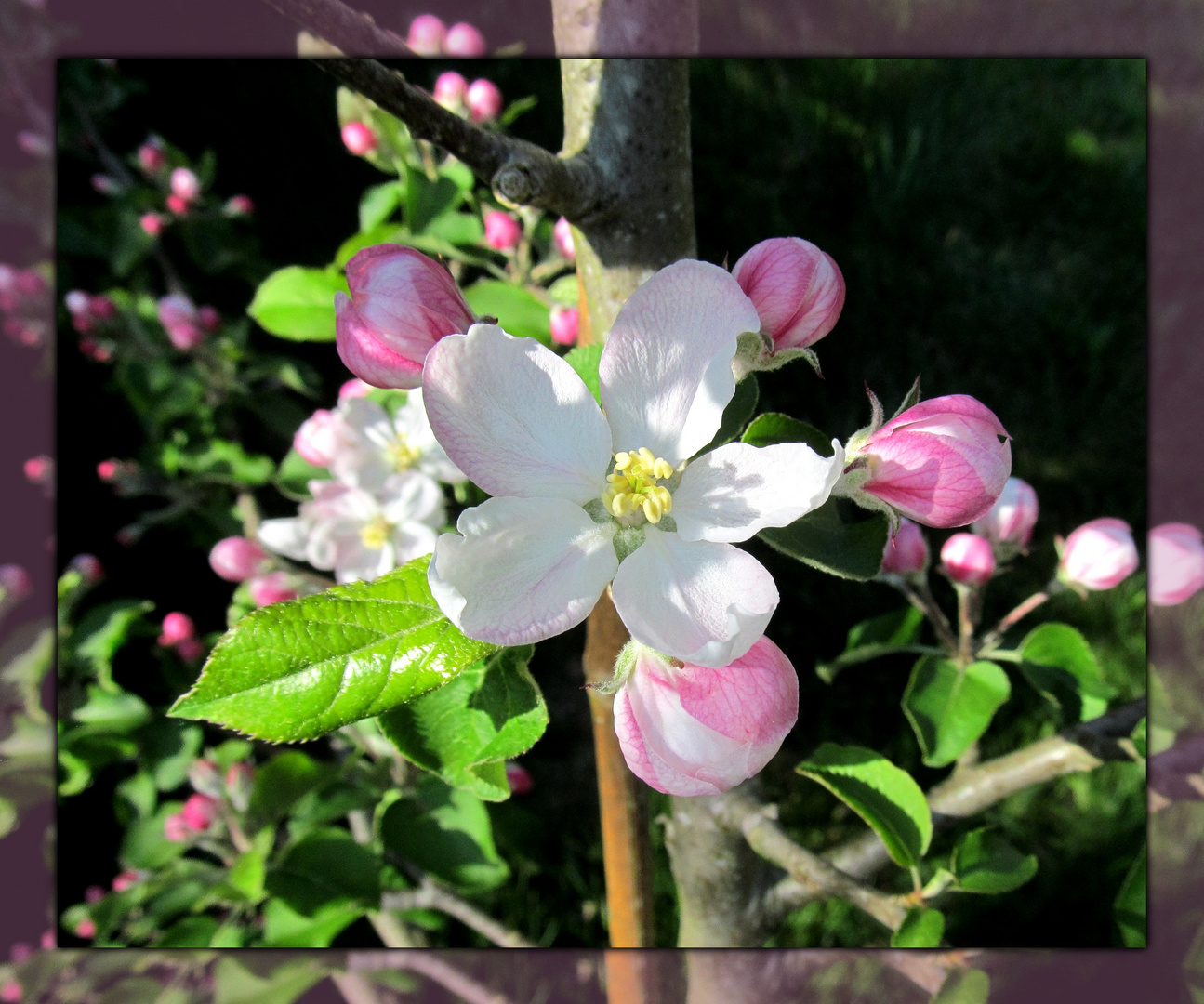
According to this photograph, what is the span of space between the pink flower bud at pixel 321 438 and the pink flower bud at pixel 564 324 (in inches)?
9.2

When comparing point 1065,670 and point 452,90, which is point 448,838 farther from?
point 452,90

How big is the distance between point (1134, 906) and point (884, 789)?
0.36 m

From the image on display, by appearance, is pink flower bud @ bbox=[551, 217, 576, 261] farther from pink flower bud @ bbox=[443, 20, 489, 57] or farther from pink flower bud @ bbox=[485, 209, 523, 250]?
pink flower bud @ bbox=[443, 20, 489, 57]

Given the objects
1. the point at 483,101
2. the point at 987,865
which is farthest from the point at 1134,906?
the point at 483,101

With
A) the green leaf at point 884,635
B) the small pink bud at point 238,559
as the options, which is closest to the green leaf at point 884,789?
the green leaf at point 884,635

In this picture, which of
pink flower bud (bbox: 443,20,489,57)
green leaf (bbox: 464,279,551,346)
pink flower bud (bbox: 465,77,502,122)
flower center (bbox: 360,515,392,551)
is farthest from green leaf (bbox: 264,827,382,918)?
pink flower bud (bbox: 443,20,489,57)

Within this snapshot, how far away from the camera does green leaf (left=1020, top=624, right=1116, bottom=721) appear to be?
0.88 meters

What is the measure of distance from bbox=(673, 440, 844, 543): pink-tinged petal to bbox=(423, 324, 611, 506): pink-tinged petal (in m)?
0.06

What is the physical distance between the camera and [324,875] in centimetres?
103

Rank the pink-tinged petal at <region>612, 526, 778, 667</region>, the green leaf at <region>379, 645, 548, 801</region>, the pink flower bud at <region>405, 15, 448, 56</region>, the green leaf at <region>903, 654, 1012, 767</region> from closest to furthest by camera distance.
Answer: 1. the pink-tinged petal at <region>612, 526, 778, 667</region>
2. the green leaf at <region>379, 645, 548, 801</region>
3. the green leaf at <region>903, 654, 1012, 767</region>
4. the pink flower bud at <region>405, 15, 448, 56</region>

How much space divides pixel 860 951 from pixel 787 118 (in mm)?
1667

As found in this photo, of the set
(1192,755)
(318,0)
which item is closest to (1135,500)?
(1192,755)

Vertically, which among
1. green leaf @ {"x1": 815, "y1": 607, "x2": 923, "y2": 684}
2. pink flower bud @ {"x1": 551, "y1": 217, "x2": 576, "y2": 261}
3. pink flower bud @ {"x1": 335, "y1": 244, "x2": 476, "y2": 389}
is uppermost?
pink flower bud @ {"x1": 551, "y1": 217, "x2": 576, "y2": 261}

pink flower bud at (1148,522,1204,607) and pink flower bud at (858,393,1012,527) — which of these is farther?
pink flower bud at (1148,522,1204,607)
